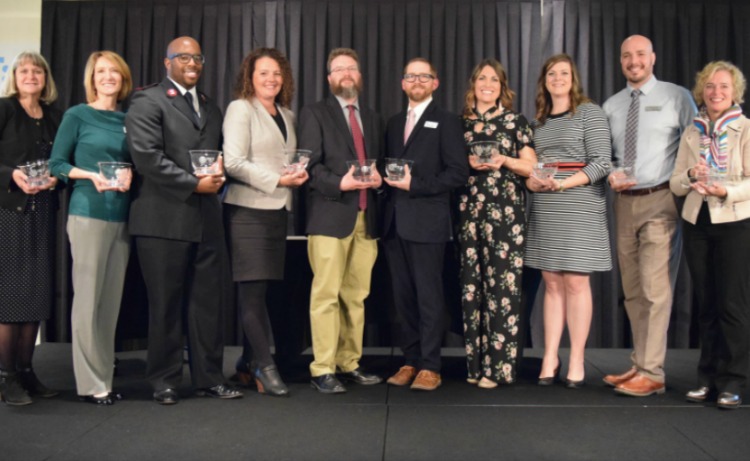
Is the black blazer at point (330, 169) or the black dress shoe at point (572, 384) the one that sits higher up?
the black blazer at point (330, 169)

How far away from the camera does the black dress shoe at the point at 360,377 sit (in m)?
3.79

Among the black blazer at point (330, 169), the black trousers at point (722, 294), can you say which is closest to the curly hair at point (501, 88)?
the black blazer at point (330, 169)

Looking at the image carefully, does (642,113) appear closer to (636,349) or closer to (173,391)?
(636,349)

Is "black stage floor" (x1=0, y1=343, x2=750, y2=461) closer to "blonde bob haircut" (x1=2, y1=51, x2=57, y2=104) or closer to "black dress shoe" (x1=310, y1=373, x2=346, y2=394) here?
"black dress shoe" (x1=310, y1=373, x2=346, y2=394)

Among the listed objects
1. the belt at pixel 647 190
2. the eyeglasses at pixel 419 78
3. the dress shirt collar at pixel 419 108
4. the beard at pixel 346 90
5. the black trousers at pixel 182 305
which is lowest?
the black trousers at pixel 182 305

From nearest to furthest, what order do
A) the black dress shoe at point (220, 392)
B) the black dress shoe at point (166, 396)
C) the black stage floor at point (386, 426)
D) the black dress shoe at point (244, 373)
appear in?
the black stage floor at point (386, 426), the black dress shoe at point (166, 396), the black dress shoe at point (220, 392), the black dress shoe at point (244, 373)

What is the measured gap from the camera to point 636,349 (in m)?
3.75

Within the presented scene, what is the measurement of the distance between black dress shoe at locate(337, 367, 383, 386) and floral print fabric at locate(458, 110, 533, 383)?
52 centimetres

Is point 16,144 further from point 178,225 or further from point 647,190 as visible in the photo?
point 647,190

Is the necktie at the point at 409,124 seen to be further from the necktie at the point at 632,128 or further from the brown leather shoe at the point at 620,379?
the brown leather shoe at the point at 620,379

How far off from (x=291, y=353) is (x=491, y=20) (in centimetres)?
317

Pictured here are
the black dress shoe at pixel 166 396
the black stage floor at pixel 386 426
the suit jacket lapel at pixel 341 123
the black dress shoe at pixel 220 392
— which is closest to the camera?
the black stage floor at pixel 386 426

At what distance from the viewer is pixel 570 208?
12.1 feet

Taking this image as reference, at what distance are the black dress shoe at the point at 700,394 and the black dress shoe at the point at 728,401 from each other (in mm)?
139
